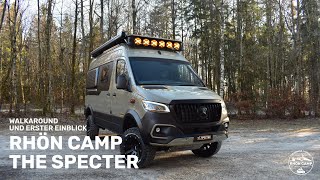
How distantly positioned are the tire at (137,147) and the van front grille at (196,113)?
2.93ft

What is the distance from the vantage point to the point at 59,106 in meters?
21.1

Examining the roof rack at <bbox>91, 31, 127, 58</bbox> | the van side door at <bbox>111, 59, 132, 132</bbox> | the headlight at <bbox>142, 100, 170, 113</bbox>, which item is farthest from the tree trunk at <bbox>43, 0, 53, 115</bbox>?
the headlight at <bbox>142, 100, 170, 113</bbox>

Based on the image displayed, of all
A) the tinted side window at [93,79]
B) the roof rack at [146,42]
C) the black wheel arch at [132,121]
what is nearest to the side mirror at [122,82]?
the black wheel arch at [132,121]

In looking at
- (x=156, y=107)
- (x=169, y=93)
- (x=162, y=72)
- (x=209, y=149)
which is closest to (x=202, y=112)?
(x=169, y=93)

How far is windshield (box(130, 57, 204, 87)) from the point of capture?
20.7ft

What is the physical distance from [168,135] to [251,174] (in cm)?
174

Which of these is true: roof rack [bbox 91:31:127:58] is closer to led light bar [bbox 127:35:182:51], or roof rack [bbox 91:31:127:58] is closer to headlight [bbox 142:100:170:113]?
led light bar [bbox 127:35:182:51]

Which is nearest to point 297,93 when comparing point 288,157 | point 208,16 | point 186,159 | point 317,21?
point 317,21

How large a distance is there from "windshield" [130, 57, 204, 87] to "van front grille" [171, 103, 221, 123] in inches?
37.9

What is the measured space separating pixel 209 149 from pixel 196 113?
1.82 metres

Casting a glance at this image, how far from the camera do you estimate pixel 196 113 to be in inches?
222

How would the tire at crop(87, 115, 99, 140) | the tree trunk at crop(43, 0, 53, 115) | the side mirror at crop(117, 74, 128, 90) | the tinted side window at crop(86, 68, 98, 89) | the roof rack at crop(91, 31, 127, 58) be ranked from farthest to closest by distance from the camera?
the tree trunk at crop(43, 0, 53, 115), the tire at crop(87, 115, 99, 140), the tinted side window at crop(86, 68, 98, 89), the roof rack at crop(91, 31, 127, 58), the side mirror at crop(117, 74, 128, 90)

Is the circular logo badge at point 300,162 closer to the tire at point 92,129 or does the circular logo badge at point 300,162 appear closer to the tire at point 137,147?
the tire at point 137,147

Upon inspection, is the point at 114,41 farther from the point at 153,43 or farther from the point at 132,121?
the point at 132,121
